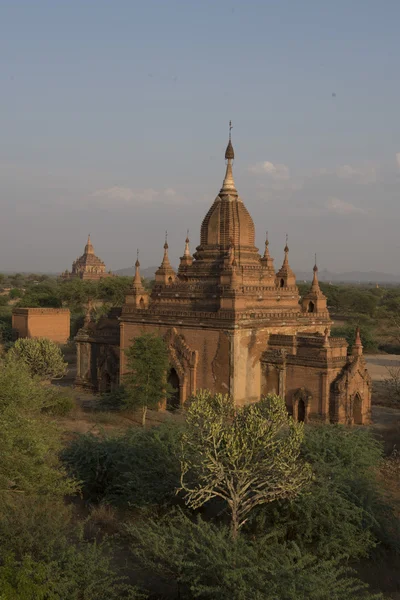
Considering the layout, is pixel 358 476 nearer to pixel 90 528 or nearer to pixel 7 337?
pixel 90 528

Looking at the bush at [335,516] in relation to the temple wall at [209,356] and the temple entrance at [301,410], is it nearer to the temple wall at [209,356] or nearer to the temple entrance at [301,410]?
the temple entrance at [301,410]

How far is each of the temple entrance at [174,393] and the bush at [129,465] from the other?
8.81m

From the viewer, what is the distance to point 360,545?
12688 millimetres

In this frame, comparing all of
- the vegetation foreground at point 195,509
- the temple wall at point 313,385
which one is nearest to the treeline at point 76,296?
the temple wall at point 313,385

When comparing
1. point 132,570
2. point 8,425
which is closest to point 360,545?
point 132,570

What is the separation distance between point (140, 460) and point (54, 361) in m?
18.7

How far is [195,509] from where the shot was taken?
13891 millimetres

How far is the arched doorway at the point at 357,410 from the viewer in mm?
24734

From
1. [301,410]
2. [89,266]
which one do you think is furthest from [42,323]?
[89,266]

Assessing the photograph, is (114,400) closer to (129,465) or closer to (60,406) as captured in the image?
(60,406)

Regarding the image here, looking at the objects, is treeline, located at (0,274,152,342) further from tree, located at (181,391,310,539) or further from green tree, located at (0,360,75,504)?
tree, located at (181,391,310,539)

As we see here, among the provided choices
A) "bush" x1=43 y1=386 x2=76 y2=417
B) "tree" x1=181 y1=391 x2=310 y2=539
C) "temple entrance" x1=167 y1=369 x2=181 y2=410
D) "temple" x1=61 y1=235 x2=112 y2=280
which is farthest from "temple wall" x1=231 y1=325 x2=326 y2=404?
"temple" x1=61 y1=235 x2=112 y2=280

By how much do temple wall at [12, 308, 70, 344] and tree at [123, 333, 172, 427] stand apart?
22.2 metres

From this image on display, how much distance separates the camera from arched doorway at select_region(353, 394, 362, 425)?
24.7m
